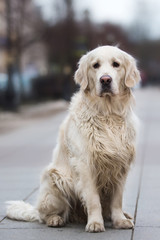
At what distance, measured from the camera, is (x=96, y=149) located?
5621mm

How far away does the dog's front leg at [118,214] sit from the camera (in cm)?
568

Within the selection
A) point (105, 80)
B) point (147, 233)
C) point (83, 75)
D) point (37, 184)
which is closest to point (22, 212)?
point (147, 233)

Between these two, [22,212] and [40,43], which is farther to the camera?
[40,43]

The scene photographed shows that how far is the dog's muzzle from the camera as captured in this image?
555 cm

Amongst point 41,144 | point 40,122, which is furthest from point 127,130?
point 40,122

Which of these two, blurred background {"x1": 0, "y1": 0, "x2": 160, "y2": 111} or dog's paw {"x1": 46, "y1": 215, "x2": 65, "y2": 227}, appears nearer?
dog's paw {"x1": 46, "y1": 215, "x2": 65, "y2": 227}

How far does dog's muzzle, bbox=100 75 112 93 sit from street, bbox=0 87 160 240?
4.57 ft


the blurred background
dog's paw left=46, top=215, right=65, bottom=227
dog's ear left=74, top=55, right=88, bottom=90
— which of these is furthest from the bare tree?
dog's paw left=46, top=215, right=65, bottom=227

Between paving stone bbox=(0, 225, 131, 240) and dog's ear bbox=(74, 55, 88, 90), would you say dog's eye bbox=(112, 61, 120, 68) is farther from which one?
paving stone bbox=(0, 225, 131, 240)

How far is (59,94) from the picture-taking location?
137ft

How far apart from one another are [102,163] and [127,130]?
44 cm

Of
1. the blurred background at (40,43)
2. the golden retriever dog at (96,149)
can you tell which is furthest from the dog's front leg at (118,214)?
the blurred background at (40,43)

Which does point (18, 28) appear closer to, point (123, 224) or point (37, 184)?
point (37, 184)

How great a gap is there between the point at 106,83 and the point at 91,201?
1161mm
